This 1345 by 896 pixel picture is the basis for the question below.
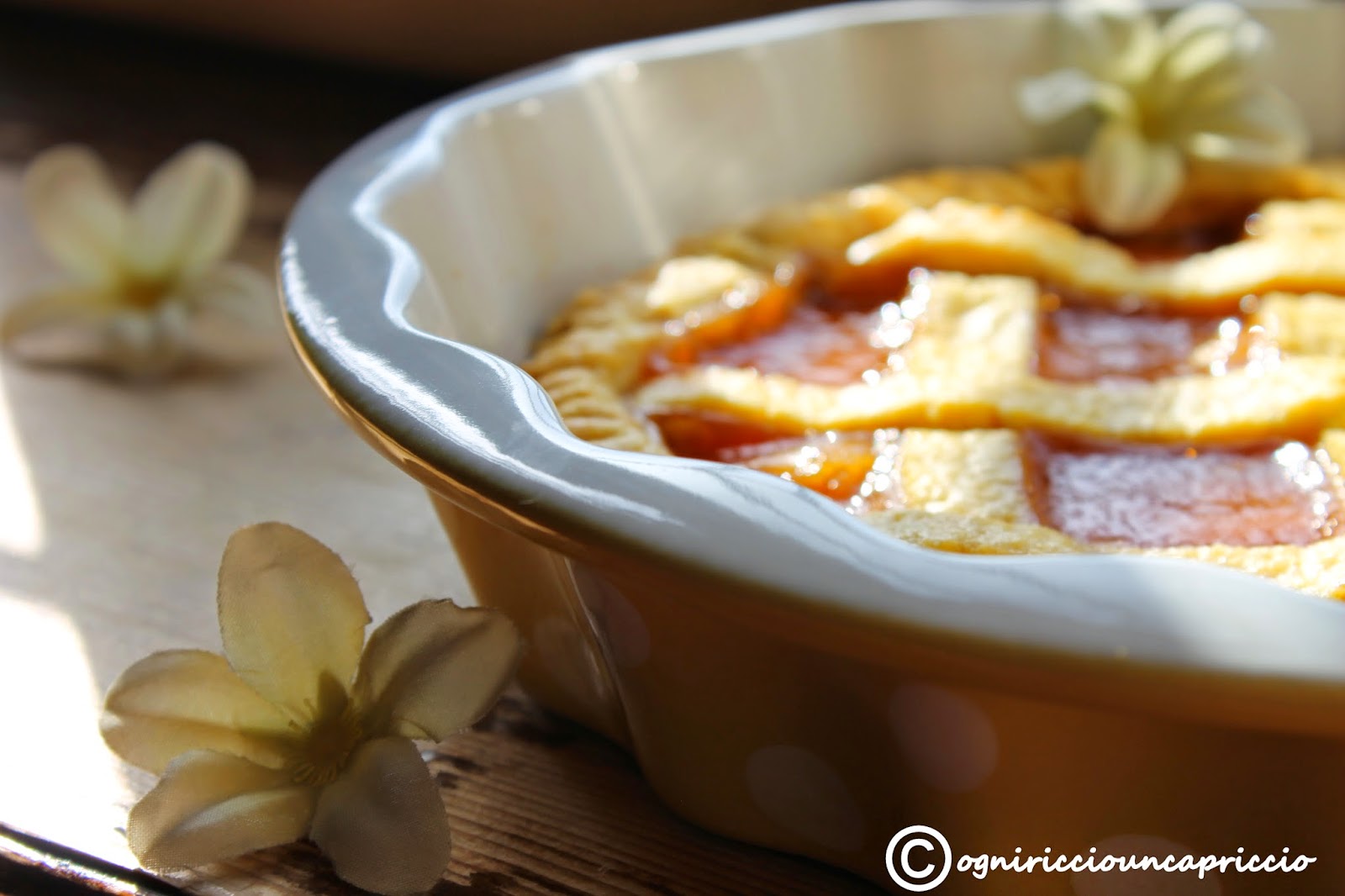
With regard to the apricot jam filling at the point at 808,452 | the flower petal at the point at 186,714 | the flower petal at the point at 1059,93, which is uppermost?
the flower petal at the point at 1059,93

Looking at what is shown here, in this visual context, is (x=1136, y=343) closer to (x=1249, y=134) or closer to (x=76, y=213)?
(x=1249, y=134)

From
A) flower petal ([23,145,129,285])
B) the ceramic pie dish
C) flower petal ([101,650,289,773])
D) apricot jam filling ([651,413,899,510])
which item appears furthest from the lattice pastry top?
flower petal ([23,145,129,285])

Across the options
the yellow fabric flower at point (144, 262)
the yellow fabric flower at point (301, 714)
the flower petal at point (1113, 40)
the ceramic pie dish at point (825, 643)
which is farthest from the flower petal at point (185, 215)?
the flower petal at point (1113, 40)

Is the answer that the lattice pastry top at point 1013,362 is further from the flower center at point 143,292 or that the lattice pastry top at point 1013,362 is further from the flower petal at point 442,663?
the flower center at point 143,292

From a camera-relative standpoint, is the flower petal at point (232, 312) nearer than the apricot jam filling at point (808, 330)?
No

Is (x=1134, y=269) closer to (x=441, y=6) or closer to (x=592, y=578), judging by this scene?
(x=592, y=578)

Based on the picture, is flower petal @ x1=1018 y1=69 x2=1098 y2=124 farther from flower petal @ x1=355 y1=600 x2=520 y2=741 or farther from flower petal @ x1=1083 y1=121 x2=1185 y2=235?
flower petal @ x1=355 y1=600 x2=520 y2=741
